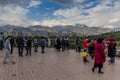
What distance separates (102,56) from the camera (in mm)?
15328

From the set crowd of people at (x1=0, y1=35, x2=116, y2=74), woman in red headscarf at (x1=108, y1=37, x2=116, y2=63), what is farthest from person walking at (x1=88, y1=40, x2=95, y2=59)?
woman in red headscarf at (x1=108, y1=37, x2=116, y2=63)

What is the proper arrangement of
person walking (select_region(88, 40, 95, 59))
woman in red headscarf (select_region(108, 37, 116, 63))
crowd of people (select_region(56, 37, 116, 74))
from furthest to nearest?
person walking (select_region(88, 40, 95, 59))
woman in red headscarf (select_region(108, 37, 116, 63))
crowd of people (select_region(56, 37, 116, 74))

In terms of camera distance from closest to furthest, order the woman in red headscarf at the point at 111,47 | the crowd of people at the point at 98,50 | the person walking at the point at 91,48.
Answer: the crowd of people at the point at 98,50 < the woman in red headscarf at the point at 111,47 < the person walking at the point at 91,48

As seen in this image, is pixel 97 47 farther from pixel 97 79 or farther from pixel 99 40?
pixel 97 79

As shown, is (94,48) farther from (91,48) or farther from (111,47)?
(91,48)

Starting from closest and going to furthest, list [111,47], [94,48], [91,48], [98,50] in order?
[98,50] → [94,48] → [111,47] → [91,48]

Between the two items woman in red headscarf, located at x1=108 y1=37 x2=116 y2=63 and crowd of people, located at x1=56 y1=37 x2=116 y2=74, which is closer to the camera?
crowd of people, located at x1=56 y1=37 x2=116 y2=74

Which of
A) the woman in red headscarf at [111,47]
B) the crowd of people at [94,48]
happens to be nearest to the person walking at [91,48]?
the crowd of people at [94,48]

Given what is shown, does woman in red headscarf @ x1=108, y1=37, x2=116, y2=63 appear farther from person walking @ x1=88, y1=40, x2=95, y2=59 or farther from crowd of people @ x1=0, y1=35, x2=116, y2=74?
person walking @ x1=88, y1=40, x2=95, y2=59

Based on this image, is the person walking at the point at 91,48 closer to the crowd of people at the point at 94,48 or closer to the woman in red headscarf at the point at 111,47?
the crowd of people at the point at 94,48

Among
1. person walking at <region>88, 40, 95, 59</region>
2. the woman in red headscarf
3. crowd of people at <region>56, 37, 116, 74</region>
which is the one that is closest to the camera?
crowd of people at <region>56, 37, 116, 74</region>

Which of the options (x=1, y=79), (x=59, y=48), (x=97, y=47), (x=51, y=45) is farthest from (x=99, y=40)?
(x=51, y=45)

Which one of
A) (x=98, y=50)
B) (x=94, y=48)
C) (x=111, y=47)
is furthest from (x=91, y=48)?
(x=98, y=50)

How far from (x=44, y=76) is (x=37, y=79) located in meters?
0.94
